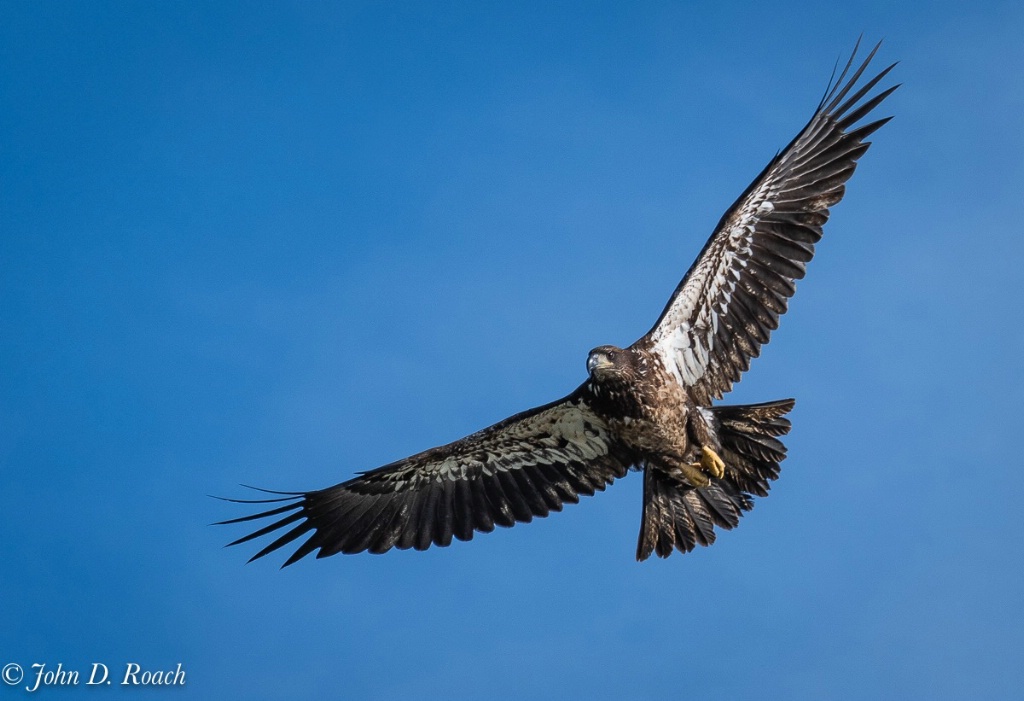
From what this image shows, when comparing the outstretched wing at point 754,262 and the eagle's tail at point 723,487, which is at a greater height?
the outstretched wing at point 754,262

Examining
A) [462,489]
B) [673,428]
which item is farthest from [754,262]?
[462,489]

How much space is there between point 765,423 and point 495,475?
99.5 inches

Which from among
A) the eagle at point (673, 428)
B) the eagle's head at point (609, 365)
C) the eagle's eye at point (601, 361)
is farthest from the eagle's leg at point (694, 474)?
the eagle's eye at point (601, 361)

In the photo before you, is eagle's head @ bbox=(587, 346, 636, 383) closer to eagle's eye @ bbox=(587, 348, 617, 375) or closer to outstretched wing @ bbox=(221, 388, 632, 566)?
eagle's eye @ bbox=(587, 348, 617, 375)

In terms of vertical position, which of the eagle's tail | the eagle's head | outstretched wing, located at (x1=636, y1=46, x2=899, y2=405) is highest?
outstretched wing, located at (x1=636, y1=46, x2=899, y2=405)

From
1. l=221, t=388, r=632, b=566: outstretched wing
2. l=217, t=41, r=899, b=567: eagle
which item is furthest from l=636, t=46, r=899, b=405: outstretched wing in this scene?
l=221, t=388, r=632, b=566: outstretched wing

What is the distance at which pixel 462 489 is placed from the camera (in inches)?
399

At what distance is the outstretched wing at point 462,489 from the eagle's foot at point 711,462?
2.70 feet

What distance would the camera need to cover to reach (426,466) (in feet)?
33.2

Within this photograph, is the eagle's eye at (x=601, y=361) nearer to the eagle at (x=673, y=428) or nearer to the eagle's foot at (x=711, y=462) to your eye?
the eagle at (x=673, y=428)

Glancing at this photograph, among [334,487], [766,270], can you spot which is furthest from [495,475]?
[766,270]

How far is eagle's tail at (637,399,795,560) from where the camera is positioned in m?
9.09

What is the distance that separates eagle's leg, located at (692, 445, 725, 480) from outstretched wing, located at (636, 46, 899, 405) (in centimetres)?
50

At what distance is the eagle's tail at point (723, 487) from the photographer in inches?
358
